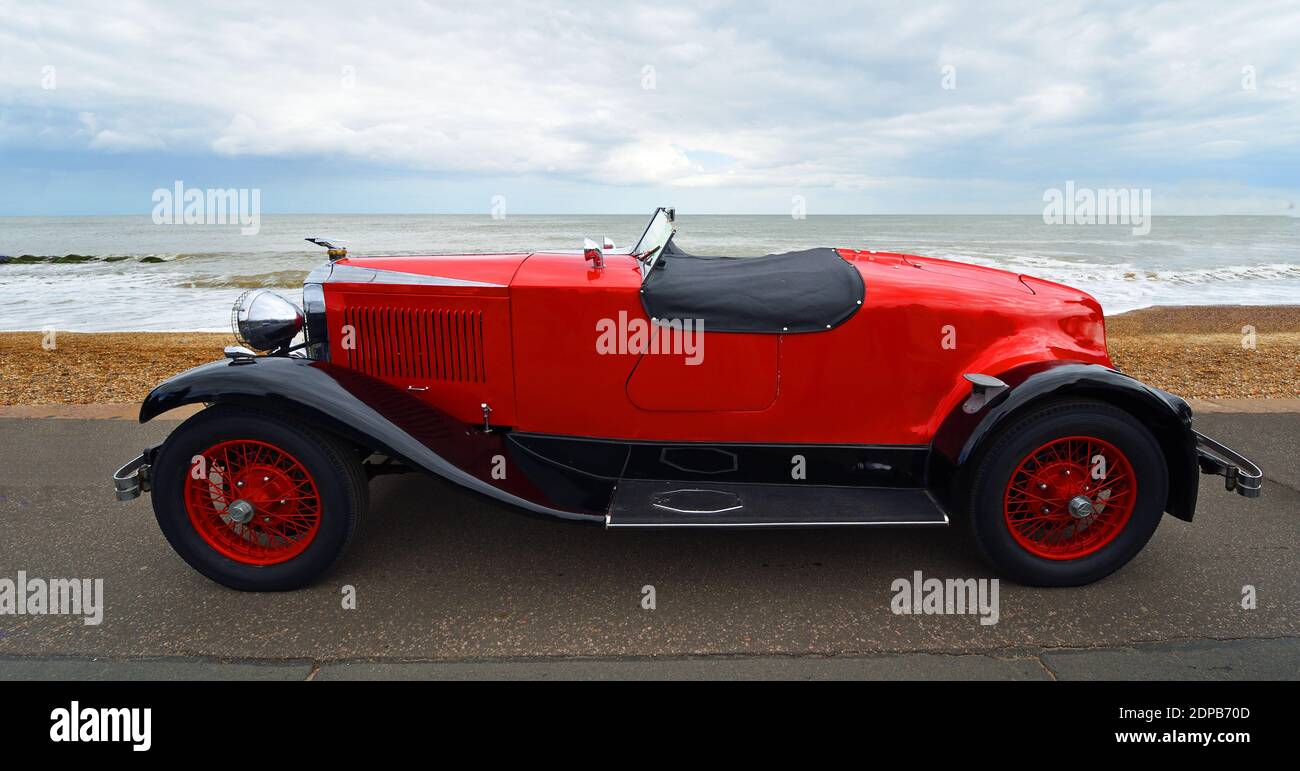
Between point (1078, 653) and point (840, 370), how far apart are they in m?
1.40

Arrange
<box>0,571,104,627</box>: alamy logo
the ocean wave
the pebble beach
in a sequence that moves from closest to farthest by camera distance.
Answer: <box>0,571,104,627</box>: alamy logo < the pebble beach < the ocean wave

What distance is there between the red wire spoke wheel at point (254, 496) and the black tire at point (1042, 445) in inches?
111

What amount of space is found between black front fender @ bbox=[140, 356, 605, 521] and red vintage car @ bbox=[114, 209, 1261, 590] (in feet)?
0.04

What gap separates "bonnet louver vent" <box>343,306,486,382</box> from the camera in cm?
334

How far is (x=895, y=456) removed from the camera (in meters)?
3.25

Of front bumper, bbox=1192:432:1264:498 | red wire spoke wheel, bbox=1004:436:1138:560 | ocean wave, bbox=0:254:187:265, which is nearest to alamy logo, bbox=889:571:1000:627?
red wire spoke wheel, bbox=1004:436:1138:560

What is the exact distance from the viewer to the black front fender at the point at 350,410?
292 centimetres

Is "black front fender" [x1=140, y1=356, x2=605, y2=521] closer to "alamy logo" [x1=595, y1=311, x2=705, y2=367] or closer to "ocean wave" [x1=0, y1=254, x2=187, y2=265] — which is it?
"alamy logo" [x1=595, y1=311, x2=705, y2=367]

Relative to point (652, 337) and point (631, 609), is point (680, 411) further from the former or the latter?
point (631, 609)

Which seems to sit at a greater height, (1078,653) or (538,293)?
(538,293)

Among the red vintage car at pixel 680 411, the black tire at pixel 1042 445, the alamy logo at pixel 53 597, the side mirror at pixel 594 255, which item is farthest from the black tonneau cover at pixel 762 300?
the alamy logo at pixel 53 597
